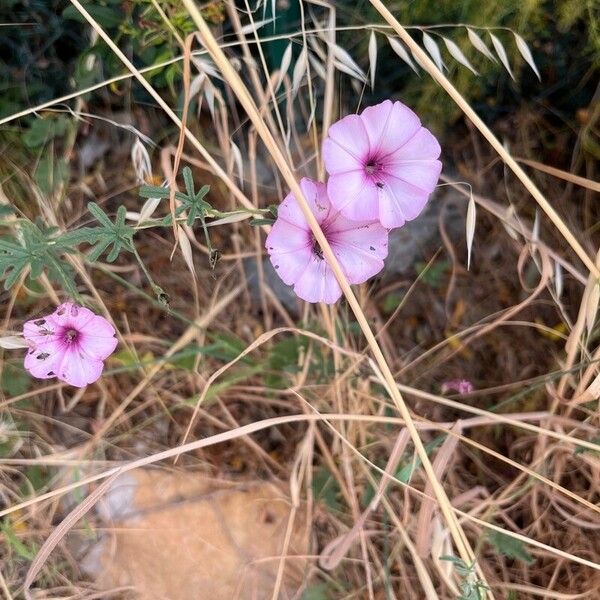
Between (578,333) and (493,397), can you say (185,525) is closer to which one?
(493,397)

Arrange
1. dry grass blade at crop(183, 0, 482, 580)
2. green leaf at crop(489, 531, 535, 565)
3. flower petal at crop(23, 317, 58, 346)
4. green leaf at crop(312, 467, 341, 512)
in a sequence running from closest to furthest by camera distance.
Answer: dry grass blade at crop(183, 0, 482, 580) < flower petal at crop(23, 317, 58, 346) < green leaf at crop(489, 531, 535, 565) < green leaf at crop(312, 467, 341, 512)

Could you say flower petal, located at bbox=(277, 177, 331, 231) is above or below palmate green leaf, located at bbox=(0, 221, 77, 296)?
above

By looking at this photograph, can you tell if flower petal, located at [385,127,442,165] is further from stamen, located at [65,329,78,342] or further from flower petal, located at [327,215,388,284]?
stamen, located at [65,329,78,342]

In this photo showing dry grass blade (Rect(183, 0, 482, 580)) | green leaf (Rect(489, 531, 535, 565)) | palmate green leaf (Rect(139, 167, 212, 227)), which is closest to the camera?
dry grass blade (Rect(183, 0, 482, 580))

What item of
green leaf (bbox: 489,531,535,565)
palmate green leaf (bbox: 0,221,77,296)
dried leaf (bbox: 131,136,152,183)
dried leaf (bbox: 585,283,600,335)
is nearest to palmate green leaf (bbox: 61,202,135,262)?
palmate green leaf (bbox: 0,221,77,296)

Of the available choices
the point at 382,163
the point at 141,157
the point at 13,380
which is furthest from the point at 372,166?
the point at 13,380

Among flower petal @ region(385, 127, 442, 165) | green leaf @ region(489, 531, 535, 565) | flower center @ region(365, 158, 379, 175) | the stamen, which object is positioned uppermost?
flower petal @ region(385, 127, 442, 165)
